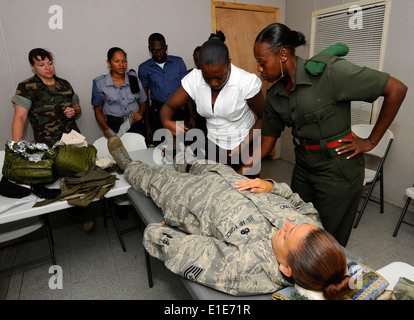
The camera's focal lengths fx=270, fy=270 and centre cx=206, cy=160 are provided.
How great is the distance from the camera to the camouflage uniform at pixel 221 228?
1.09 meters

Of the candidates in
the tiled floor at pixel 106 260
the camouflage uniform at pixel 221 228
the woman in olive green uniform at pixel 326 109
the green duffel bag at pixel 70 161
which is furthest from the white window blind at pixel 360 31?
the green duffel bag at pixel 70 161

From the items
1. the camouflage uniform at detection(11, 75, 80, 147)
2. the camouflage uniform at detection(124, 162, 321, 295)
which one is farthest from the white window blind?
the camouflage uniform at detection(11, 75, 80, 147)

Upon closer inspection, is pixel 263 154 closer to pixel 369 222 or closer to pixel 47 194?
pixel 47 194

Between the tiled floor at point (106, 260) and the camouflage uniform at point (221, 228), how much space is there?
27.0 inches

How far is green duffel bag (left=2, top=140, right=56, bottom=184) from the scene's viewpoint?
5.71 ft

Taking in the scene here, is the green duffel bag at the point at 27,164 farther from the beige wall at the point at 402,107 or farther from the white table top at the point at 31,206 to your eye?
the beige wall at the point at 402,107

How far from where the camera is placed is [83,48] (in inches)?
119

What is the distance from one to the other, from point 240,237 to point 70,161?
4.39ft

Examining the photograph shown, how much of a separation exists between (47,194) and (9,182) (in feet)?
0.93

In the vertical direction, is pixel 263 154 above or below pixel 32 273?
above

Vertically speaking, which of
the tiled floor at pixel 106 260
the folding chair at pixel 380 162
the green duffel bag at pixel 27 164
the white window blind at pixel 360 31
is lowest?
the tiled floor at pixel 106 260

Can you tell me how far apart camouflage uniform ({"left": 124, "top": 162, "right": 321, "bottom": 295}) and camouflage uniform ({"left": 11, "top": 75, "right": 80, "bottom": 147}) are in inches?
58.4

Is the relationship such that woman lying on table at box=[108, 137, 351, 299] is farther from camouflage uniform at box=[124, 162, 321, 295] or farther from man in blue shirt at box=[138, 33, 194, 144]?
man in blue shirt at box=[138, 33, 194, 144]
